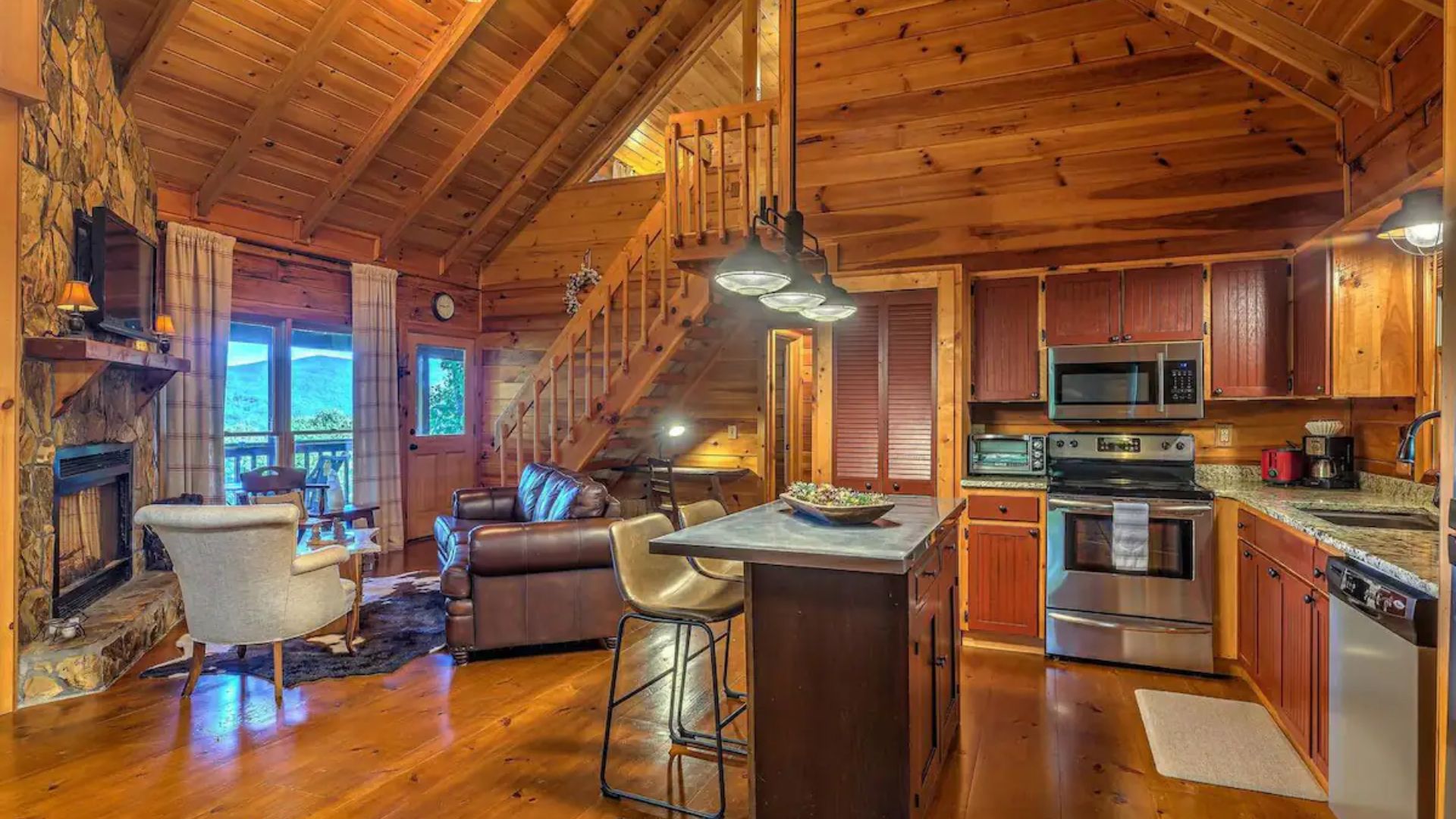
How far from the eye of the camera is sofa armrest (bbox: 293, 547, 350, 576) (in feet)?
10.5

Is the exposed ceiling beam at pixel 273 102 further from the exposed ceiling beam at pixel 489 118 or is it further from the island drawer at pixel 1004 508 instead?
the island drawer at pixel 1004 508

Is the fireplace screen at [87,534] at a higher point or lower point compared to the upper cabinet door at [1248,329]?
lower

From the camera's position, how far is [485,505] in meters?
5.25

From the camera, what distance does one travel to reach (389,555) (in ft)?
20.6

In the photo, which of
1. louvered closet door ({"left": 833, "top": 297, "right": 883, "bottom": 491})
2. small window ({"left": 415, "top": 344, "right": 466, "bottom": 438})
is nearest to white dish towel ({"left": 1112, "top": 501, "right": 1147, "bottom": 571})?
louvered closet door ({"left": 833, "top": 297, "right": 883, "bottom": 491})

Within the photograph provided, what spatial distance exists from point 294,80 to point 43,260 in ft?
7.15

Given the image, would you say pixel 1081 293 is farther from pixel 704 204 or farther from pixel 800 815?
pixel 800 815

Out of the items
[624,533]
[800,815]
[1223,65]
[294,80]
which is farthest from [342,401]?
[1223,65]

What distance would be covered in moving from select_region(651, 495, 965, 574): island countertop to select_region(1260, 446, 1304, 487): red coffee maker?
88.5 inches

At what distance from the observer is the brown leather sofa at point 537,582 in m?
3.73

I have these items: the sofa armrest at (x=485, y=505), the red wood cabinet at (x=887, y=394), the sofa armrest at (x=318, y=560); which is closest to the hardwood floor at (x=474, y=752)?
the sofa armrest at (x=318, y=560)

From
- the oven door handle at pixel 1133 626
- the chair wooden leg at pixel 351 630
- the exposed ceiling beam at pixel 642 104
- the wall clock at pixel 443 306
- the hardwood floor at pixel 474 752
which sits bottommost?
the hardwood floor at pixel 474 752

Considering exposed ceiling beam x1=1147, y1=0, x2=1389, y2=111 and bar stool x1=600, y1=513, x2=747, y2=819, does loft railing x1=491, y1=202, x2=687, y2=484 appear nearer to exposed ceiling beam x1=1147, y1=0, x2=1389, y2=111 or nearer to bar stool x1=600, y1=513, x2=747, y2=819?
bar stool x1=600, y1=513, x2=747, y2=819

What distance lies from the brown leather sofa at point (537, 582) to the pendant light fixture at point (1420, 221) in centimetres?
348
